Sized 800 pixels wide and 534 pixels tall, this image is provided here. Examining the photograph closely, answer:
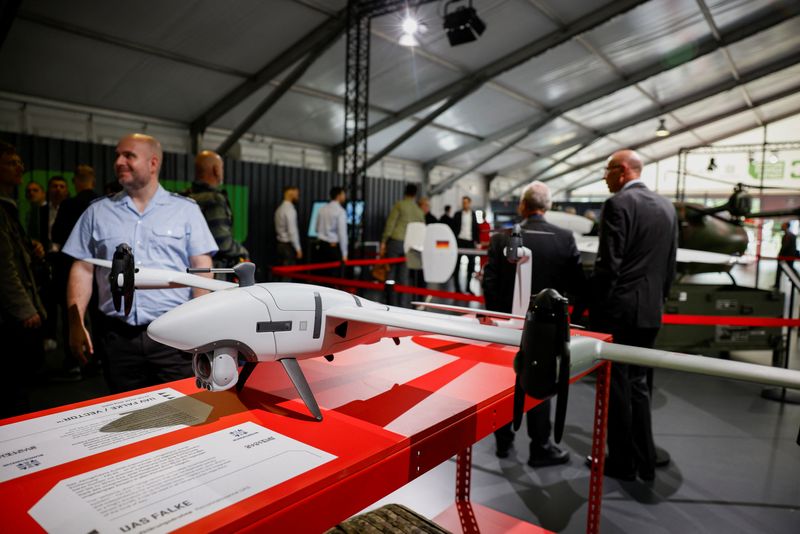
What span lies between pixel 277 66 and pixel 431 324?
29.4 feet

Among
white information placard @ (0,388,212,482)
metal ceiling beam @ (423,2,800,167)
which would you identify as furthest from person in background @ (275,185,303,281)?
metal ceiling beam @ (423,2,800,167)

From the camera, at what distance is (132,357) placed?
2.24m

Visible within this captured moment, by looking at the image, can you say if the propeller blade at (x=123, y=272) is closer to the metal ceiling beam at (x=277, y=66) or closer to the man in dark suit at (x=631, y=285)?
the man in dark suit at (x=631, y=285)

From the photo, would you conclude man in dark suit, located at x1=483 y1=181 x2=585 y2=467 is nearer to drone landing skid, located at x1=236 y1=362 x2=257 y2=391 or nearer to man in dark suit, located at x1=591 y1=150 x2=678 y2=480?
man in dark suit, located at x1=591 y1=150 x2=678 y2=480

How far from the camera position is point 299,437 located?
121cm

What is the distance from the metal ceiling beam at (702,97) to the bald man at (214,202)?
17.2m

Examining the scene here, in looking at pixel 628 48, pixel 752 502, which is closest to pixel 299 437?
pixel 752 502

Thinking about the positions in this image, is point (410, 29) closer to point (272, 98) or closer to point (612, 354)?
point (272, 98)

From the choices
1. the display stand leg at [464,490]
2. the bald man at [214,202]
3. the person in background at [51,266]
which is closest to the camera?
the display stand leg at [464,490]

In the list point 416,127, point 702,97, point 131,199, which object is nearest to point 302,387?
point 131,199

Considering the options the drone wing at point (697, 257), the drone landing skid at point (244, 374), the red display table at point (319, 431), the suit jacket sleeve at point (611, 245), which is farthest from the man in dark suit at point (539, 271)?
the drone landing skid at point (244, 374)

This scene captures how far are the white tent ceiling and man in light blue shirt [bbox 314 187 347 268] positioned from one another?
9.69 feet

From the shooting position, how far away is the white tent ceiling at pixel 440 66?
7.30m

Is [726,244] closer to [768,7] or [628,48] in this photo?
[628,48]
